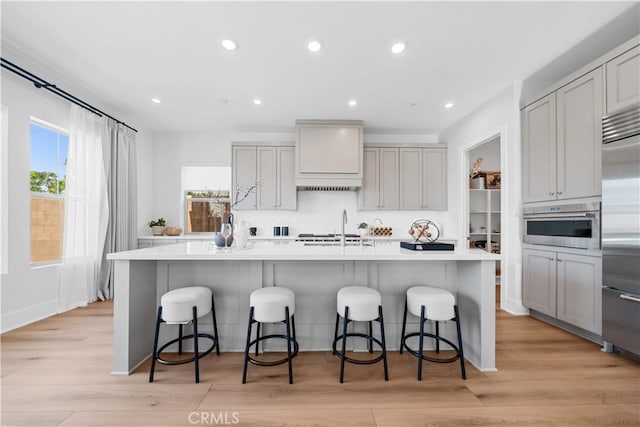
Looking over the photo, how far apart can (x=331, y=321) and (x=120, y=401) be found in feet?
4.73

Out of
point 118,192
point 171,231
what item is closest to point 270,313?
point 118,192

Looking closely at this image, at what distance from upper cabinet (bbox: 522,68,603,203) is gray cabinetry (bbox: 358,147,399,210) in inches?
79.6

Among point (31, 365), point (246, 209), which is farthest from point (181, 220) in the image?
point (31, 365)

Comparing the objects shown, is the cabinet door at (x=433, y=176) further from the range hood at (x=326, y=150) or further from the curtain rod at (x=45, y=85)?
the curtain rod at (x=45, y=85)

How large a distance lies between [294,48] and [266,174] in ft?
8.07

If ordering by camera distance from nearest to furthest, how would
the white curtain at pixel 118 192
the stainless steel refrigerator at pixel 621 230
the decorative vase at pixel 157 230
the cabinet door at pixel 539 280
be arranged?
the stainless steel refrigerator at pixel 621 230 < the cabinet door at pixel 539 280 < the white curtain at pixel 118 192 < the decorative vase at pixel 157 230

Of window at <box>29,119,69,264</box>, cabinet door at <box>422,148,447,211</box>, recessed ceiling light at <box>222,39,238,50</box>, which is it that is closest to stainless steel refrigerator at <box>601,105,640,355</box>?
cabinet door at <box>422,148,447,211</box>

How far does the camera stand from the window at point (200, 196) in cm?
509

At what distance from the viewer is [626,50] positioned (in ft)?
6.86

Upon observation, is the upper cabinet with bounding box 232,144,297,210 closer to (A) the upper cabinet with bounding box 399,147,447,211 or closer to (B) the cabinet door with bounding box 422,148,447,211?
(A) the upper cabinet with bounding box 399,147,447,211

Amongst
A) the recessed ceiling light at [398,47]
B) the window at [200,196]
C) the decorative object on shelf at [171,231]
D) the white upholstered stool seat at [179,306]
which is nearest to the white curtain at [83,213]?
the decorative object on shelf at [171,231]

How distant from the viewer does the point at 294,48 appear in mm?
2559

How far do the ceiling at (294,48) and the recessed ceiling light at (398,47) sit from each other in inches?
2.1

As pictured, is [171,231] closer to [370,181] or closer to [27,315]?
[27,315]
